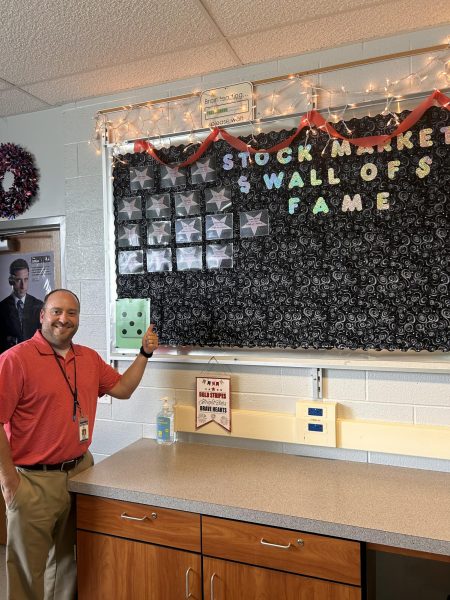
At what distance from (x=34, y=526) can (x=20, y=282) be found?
1.64m

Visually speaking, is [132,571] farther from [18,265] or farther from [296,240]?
[18,265]

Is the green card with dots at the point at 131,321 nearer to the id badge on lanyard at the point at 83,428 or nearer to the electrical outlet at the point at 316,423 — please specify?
the id badge on lanyard at the point at 83,428

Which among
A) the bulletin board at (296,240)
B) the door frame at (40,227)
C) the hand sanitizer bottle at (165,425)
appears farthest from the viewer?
the door frame at (40,227)

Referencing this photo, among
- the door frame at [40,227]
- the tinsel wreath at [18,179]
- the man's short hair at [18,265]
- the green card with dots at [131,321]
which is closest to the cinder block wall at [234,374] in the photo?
the door frame at [40,227]

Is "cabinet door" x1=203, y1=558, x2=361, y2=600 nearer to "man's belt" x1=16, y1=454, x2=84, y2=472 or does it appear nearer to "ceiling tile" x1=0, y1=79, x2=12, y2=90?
"man's belt" x1=16, y1=454, x2=84, y2=472

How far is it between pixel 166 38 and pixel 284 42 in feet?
1.77

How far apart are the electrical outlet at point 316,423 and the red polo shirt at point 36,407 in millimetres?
1016

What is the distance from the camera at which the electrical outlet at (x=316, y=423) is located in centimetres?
212

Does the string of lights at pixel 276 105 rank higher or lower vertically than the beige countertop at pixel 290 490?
higher

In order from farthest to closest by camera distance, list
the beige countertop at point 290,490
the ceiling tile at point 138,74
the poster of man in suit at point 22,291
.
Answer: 1. the poster of man in suit at point 22,291
2. the ceiling tile at point 138,74
3. the beige countertop at point 290,490

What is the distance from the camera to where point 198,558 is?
69.2 inches

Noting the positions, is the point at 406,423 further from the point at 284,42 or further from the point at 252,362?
the point at 284,42

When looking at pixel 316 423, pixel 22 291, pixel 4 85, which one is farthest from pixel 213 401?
pixel 4 85

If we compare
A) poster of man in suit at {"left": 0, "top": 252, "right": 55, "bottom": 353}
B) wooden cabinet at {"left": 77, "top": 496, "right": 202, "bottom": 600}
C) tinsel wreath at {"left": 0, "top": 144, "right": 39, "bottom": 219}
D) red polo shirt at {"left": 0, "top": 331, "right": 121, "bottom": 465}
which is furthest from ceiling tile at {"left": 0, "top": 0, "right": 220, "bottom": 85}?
wooden cabinet at {"left": 77, "top": 496, "right": 202, "bottom": 600}
